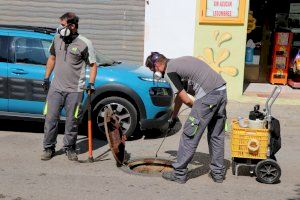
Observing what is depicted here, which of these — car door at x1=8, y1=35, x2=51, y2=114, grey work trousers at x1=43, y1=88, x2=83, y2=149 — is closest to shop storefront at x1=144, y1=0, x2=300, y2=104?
car door at x1=8, y1=35, x2=51, y2=114

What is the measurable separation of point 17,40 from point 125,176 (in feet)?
9.98

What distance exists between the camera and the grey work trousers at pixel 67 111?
656 centimetres

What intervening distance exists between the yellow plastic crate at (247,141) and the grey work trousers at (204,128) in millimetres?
167

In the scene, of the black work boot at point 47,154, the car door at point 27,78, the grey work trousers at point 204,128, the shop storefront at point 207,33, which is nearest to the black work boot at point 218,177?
the grey work trousers at point 204,128

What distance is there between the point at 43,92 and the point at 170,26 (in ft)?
15.5

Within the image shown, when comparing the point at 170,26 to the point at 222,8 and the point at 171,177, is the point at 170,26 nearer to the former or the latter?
the point at 222,8

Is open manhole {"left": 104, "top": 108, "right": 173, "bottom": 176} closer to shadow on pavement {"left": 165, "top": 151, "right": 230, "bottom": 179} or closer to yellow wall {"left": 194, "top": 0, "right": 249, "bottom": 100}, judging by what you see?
shadow on pavement {"left": 165, "top": 151, "right": 230, "bottom": 179}

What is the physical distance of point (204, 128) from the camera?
581 centimetres

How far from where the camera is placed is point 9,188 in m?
5.56

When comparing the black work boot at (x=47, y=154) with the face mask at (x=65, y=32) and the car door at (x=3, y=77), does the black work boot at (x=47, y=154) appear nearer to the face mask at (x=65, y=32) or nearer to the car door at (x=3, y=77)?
the car door at (x=3, y=77)

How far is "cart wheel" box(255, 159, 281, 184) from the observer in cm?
591

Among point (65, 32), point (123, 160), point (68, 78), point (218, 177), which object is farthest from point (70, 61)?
point (218, 177)

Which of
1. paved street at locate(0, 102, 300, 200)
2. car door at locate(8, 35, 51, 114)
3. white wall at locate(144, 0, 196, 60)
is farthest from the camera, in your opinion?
white wall at locate(144, 0, 196, 60)

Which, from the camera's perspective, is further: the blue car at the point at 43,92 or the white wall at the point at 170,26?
the white wall at the point at 170,26
